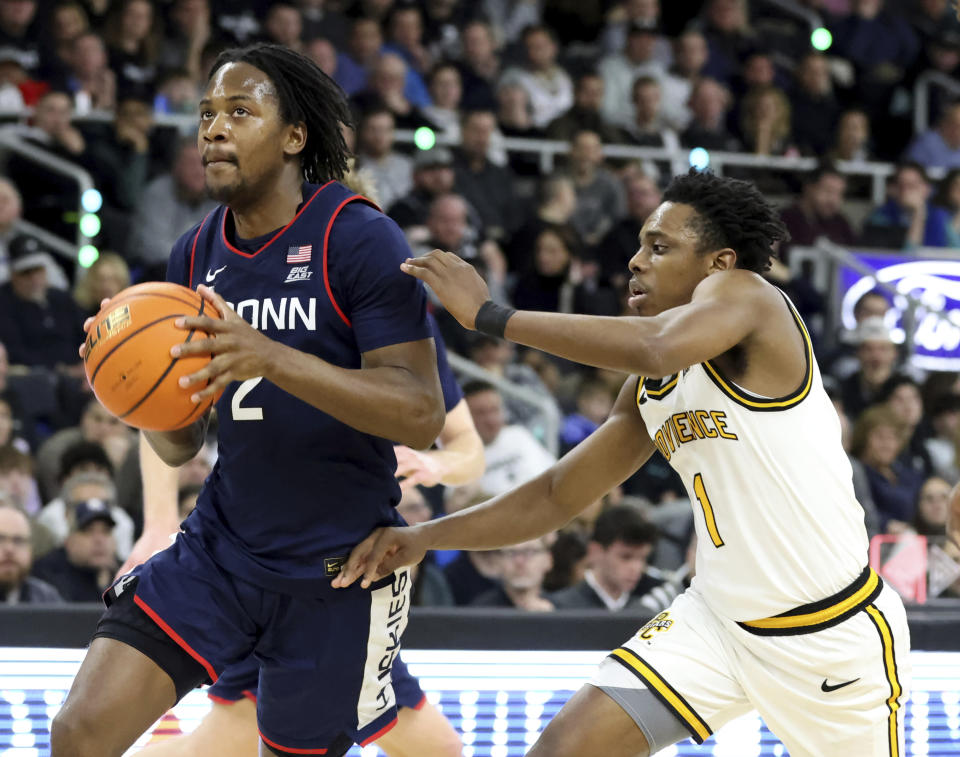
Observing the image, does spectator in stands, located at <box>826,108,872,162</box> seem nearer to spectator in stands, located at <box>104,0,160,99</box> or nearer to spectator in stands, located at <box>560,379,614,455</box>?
spectator in stands, located at <box>560,379,614,455</box>

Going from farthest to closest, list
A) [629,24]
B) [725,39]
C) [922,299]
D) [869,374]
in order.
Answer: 1. [725,39]
2. [629,24]
3. [922,299]
4. [869,374]

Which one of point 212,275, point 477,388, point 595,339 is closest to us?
point 595,339

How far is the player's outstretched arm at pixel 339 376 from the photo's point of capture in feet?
9.43

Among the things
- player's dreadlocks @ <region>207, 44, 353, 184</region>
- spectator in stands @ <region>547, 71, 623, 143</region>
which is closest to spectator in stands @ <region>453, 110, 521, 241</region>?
spectator in stands @ <region>547, 71, 623, 143</region>

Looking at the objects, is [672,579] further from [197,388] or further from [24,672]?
[197,388]

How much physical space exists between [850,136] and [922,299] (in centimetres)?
196

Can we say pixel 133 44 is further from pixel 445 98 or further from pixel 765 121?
pixel 765 121

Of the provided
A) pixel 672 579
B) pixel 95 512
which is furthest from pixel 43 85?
pixel 672 579

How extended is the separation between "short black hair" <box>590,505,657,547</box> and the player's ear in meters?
Answer: 2.94

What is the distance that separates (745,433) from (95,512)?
3461 millimetres

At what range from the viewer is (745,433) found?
11.3 feet

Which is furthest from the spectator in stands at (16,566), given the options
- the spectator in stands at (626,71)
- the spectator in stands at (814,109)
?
the spectator in stands at (814,109)

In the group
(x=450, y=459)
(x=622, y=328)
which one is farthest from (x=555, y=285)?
(x=622, y=328)

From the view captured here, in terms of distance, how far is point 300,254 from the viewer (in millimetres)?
3336
